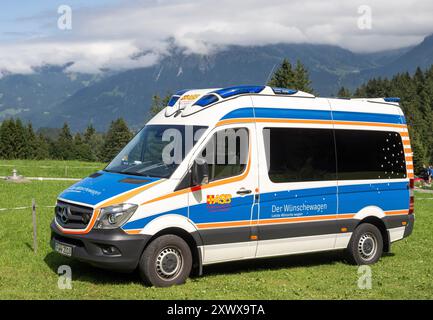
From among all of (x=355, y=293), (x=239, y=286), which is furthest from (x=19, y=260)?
(x=355, y=293)

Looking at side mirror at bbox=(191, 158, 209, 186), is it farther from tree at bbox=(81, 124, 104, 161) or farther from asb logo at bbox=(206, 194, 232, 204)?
tree at bbox=(81, 124, 104, 161)

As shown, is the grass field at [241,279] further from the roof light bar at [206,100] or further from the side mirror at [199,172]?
the roof light bar at [206,100]

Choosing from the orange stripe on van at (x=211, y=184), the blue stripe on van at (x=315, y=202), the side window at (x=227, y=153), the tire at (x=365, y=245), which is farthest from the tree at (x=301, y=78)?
the orange stripe on van at (x=211, y=184)

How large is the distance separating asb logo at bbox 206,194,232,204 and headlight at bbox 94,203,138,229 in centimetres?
125

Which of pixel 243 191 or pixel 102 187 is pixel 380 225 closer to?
pixel 243 191

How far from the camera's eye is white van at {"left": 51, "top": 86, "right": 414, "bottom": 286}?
873 centimetres

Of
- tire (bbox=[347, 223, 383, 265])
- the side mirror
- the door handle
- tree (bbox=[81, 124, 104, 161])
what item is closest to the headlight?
the side mirror

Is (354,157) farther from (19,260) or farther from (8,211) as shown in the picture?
(8,211)

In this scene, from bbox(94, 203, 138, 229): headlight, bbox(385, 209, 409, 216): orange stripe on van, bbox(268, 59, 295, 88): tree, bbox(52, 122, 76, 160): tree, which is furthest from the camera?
bbox(52, 122, 76, 160): tree

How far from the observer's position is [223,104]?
9.70 meters

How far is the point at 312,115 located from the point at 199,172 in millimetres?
2715

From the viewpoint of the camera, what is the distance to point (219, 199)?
30.6 ft

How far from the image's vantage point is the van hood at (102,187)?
8.70m

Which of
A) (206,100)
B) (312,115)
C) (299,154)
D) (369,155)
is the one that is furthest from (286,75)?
(206,100)
